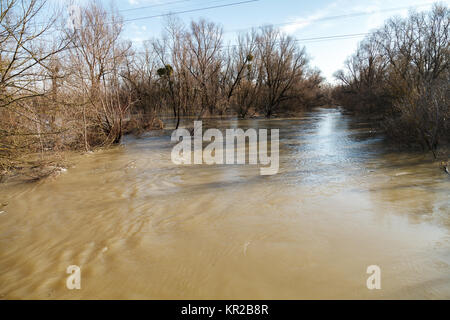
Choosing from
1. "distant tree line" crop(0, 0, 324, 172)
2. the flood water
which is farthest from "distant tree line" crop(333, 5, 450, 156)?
"distant tree line" crop(0, 0, 324, 172)

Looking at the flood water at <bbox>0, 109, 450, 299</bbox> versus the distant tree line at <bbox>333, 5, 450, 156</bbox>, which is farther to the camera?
the distant tree line at <bbox>333, 5, 450, 156</bbox>

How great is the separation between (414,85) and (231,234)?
12.2m

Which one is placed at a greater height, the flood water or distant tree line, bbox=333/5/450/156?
distant tree line, bbox=333/5/450/156

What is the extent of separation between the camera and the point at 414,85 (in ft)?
39.2

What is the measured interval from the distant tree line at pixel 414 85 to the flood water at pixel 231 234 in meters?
2.69

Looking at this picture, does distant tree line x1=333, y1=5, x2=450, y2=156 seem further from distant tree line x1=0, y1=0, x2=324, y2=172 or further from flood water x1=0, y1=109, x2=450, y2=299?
distant tree line x1=0, y1=0, x2=324, y2=172

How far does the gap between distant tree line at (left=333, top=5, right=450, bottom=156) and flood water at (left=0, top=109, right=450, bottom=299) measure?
269cm

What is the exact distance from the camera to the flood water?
3293mm

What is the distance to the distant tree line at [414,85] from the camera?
966 centimetres

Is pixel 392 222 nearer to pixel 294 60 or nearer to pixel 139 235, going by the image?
pixel 139 235

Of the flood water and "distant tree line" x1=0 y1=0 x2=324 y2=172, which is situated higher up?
"distant tree line" x1=0 y1=0 x2=324 y2=172

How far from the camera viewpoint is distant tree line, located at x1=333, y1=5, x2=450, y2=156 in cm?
966

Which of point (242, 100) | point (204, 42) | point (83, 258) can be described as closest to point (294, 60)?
point (242, 100)

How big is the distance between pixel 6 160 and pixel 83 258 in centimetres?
436
